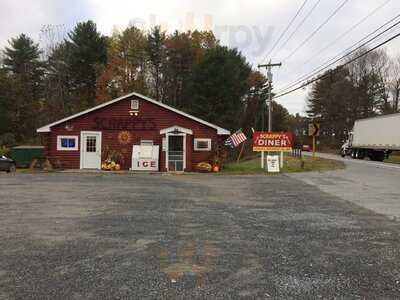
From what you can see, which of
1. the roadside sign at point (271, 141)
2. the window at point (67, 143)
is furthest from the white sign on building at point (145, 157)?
the roadside sign at point (271, 141)

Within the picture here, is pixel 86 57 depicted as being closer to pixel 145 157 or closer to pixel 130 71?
pixel 130 71

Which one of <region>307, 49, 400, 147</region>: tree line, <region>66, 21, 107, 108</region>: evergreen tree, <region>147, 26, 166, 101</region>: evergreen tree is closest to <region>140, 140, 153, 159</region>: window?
<region>66, 21, 107, 108</region>: evergreen tree

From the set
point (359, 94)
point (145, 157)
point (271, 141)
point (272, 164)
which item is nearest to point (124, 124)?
point (145, 157)

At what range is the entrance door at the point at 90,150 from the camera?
25.2m

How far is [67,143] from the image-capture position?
25.2 m

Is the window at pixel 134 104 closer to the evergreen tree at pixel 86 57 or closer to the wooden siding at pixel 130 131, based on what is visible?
the wooden siding at pixel 130 131

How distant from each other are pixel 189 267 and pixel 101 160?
20.5 m

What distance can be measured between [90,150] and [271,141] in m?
10.8

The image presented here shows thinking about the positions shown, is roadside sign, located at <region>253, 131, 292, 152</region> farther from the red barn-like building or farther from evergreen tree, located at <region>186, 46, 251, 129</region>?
evergreen tree, located at <region>186, 46, 251, 129</region>

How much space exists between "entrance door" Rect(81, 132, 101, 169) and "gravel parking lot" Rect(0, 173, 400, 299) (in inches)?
532

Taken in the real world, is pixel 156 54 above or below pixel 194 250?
above

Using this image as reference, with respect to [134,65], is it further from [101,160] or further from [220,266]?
[220,266]

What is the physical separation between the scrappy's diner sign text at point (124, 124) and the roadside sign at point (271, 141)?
6.17 metres

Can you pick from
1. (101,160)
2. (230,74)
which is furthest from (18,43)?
(101,160)
